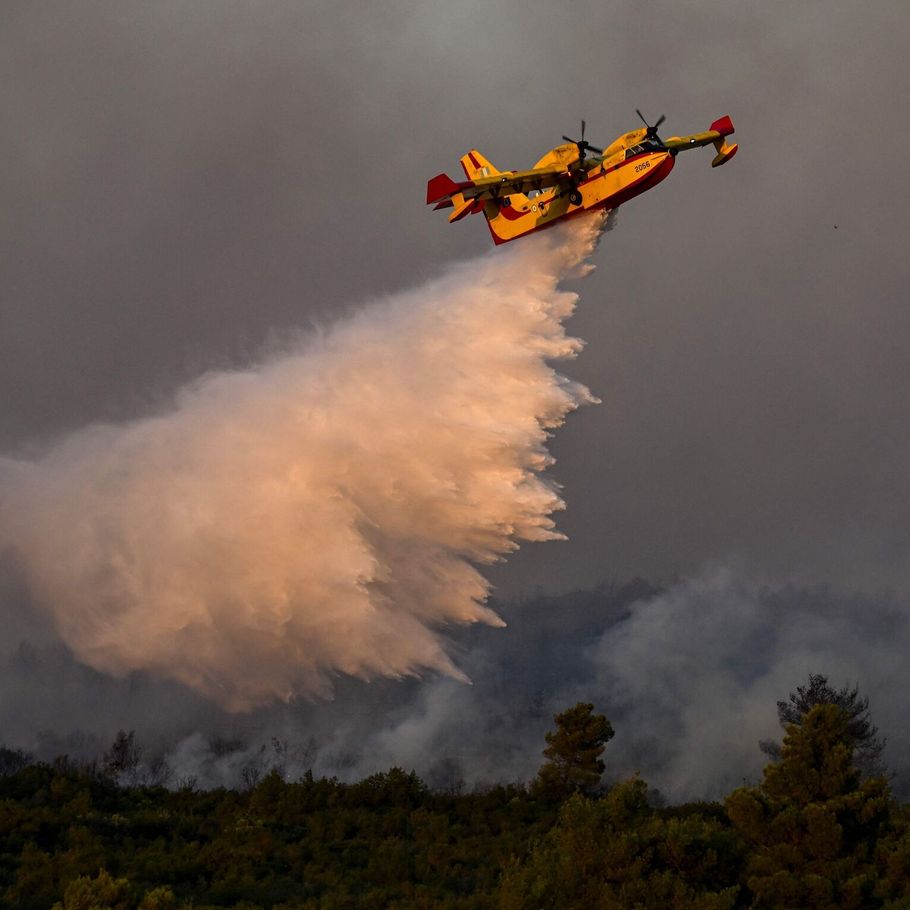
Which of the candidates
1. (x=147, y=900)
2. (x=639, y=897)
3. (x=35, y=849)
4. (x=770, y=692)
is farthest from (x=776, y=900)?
(x=770, y=692)

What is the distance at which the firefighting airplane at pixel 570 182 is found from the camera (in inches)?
1635

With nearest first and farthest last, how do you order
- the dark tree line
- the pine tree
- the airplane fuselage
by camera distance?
the dark tree line → the airplane fuselage → the pine tree

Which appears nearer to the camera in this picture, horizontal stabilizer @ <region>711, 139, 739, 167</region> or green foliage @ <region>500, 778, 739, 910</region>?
green foliage @ <region>500, 778, 739, 910</region>

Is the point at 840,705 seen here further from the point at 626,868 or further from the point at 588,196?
the point at 626,868

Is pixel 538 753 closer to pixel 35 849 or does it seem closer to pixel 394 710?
pixel 394 710

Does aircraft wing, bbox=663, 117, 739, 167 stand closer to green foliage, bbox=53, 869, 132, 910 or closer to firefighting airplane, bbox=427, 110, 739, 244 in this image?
firefighting airplane, bbox=427, 110, 739, 244

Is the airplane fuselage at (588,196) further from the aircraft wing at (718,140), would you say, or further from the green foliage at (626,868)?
the green foliage at (626,868)

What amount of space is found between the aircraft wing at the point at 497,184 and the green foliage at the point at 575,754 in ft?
74.1

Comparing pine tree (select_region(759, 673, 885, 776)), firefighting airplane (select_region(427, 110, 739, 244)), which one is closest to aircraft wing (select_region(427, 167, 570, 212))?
firefighting airplane (select_region(427, 110, 739, 244))

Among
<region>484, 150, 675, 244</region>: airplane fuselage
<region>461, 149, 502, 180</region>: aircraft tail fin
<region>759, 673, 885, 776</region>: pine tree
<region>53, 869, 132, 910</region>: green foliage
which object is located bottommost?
<region>53, 869, 132, 910</region>: green foliage

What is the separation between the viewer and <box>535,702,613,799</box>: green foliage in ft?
156

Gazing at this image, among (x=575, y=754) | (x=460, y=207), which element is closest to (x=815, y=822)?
(x=575, y=754)

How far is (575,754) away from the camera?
48781mm

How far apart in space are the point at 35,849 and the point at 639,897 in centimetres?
1597
